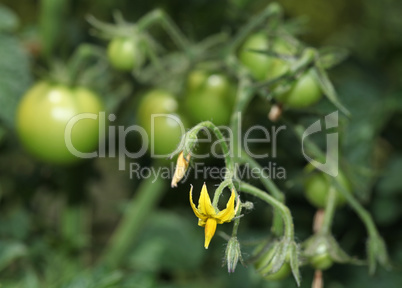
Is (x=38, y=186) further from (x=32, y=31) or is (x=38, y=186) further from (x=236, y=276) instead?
(x=236, y=276)

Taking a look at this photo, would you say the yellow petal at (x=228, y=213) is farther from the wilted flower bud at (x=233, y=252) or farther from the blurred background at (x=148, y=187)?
the blurred background at (x=148, y=187)

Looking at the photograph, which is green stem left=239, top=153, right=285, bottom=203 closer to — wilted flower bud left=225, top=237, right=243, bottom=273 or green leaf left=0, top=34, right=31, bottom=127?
wilted flower bud left=225, top=237, right=243, bottom=273

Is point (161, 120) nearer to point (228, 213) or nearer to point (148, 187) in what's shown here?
point (148, 187)

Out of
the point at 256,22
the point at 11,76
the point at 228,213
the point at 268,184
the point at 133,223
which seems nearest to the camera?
the point at 228,213

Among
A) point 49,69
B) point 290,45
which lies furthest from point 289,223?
point 49,69

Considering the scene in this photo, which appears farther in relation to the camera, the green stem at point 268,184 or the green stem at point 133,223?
the green stem at point 133,223

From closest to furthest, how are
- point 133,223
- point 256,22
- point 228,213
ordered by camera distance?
point 228,213
point 256,22
point 133,223

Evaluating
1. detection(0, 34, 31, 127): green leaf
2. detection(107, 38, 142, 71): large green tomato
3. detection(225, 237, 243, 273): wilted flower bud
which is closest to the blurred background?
detection(0, 34, 31, 127): green leaf

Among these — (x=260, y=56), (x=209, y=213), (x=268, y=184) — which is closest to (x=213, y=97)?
(x=260, y=56)

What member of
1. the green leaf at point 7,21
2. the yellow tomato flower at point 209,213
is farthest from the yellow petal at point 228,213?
the green leaf at point 7,21
